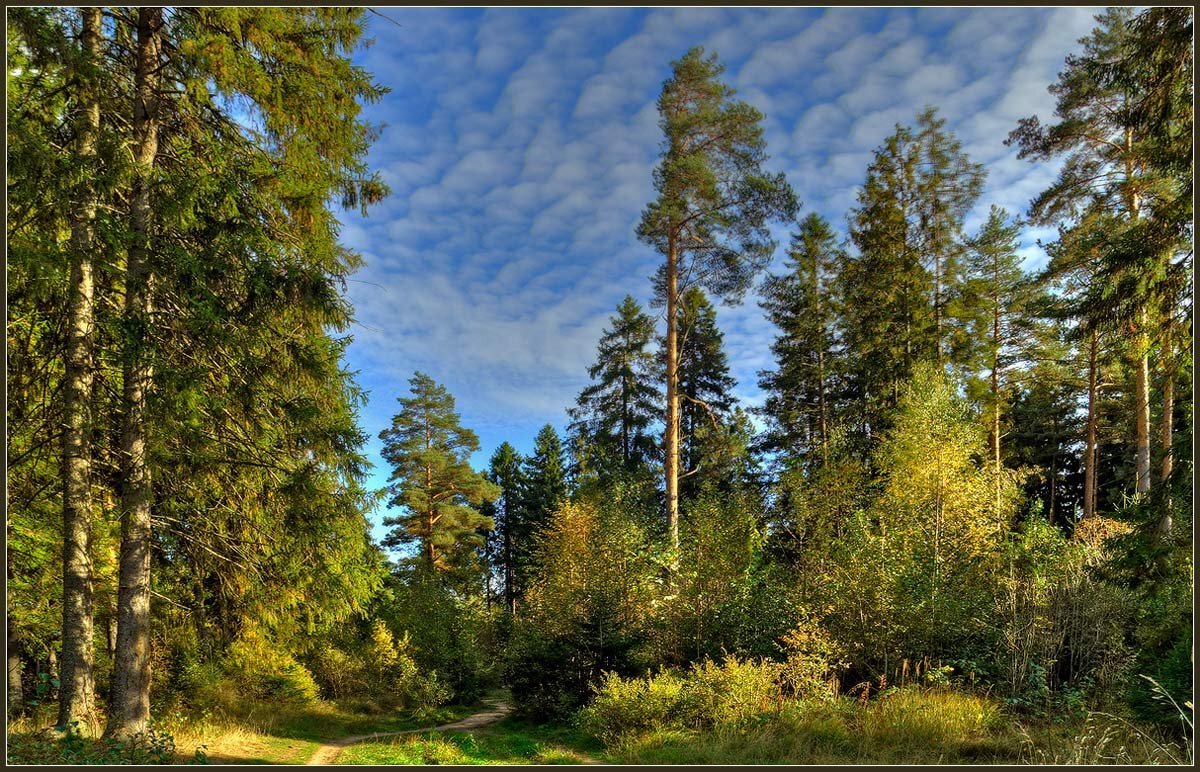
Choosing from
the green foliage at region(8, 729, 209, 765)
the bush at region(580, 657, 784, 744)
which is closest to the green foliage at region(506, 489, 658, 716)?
the bush at region(580, 657, 784, 744)

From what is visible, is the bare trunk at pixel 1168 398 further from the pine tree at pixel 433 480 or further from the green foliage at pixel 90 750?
the pine tree at pixel 433 480

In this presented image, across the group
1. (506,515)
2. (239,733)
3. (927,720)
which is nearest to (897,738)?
(927,720)

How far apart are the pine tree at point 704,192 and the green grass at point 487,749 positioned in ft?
17.0

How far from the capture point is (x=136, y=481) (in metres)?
6.49

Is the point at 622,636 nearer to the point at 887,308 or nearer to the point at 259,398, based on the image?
the point at 259,398

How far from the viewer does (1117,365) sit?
15.6 metres

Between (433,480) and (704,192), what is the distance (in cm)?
1815

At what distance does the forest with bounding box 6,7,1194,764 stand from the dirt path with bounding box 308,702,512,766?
183mm

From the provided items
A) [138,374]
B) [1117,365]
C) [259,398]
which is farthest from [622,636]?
[1117,365]

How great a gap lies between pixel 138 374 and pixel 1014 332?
23.5 meters

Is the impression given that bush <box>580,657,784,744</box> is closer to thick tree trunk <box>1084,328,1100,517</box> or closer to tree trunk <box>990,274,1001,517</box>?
thick tree trunk <box>1084,328,1100,517</box>

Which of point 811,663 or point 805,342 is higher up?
point 805,342

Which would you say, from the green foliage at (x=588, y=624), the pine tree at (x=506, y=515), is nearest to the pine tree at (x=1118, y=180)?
the green foliage at (x=588, y=624)

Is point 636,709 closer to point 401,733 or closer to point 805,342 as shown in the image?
point 401,733
